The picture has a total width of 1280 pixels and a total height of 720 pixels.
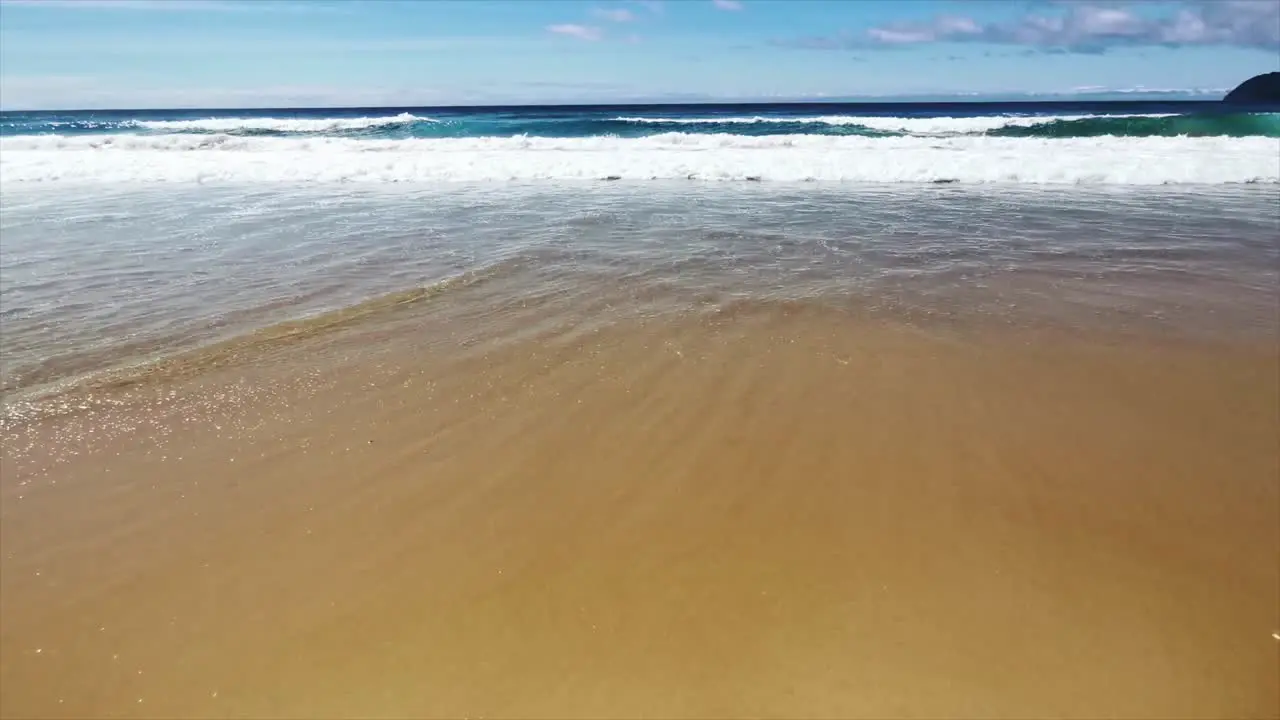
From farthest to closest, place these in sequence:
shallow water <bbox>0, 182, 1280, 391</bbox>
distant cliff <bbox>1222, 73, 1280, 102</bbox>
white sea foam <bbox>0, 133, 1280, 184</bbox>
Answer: distant cliff <bbox>1222, 73, 1280, 102</bbox> < white sea foam <bbox>0, 133, 1280, 184</bbox> < shallow water <bbox>0, 182, 1280, 391</bbox>

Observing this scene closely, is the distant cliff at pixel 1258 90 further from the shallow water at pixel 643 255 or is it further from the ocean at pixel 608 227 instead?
the shallow water at pixel 643 255

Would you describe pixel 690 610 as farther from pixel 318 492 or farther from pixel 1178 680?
pixel 318 492

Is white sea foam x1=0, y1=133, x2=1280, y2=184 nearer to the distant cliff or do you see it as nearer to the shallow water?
the shallow water

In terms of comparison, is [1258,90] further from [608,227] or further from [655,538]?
[655,538]

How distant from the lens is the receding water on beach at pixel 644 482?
6.77 ft

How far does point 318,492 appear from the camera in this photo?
2904 millimetres

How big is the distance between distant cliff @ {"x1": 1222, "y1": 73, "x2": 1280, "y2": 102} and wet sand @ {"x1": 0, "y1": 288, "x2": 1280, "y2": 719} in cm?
7614

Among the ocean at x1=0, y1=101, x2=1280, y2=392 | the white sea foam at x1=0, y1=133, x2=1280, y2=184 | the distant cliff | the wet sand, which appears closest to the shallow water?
the ocean at x1=0, y1=101, x2=1280, y2=392

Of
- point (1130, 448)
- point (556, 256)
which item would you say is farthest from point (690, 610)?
point (556, 256)

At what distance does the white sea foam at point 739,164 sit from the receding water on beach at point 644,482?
6561mm

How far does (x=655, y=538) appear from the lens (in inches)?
103

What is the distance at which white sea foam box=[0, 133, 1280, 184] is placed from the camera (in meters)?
12.6

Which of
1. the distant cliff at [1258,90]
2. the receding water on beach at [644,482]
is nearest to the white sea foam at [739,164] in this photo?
the receding water on beach at [644,482]

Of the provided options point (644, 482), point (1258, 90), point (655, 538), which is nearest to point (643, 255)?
point (644, 482)
